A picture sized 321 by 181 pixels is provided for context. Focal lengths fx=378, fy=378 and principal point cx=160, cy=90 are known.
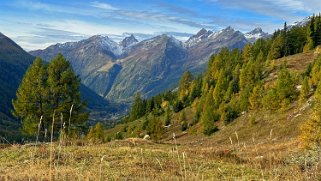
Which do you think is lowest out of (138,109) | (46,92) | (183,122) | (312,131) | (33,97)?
(138,109)

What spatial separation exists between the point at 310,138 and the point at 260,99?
1598 inches

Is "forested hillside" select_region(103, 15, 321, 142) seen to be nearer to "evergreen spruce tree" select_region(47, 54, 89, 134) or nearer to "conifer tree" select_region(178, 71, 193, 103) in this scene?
"conifer tree" select_region(178, 71, 193, 103)

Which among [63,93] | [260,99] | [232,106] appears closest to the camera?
[63,93]

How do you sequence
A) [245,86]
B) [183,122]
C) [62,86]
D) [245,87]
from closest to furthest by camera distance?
[62,86]
[245,87]
[245,86]
[183,122]

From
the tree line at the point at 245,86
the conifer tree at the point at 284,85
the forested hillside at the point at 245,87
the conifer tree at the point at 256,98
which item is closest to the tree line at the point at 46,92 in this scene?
the forested hillside at the point at 245,87

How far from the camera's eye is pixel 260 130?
6225 centimetres

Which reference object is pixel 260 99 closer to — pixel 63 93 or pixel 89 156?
pixel 63 93

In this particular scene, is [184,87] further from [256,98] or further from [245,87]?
[256,98]

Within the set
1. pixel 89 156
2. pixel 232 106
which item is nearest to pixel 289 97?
pixel 232 106

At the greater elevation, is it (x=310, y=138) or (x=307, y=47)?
(x=307, y=47)

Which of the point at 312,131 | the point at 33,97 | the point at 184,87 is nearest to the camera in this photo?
the point at 312,131

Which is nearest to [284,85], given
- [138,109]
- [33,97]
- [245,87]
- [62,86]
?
[245,87]

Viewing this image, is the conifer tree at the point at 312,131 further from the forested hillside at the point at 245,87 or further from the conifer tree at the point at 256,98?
the conifer tree at the point at 256,98

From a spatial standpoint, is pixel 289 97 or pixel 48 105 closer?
pixel 48 105
